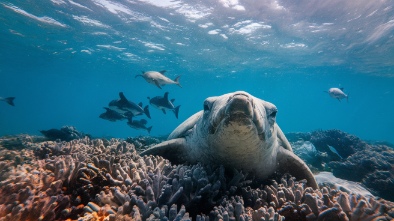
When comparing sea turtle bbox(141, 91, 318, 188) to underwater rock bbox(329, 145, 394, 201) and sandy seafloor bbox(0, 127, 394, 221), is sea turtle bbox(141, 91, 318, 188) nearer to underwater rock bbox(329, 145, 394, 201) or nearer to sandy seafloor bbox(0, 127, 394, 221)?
sandy seafloor bbox(0, 127, 394, 221)

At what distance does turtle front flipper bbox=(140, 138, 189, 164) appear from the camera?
4785 millimetres

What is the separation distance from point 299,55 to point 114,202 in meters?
34.4

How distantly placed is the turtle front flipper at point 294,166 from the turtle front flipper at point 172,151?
202 cm

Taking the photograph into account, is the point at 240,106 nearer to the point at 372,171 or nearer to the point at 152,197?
the point at 152,197

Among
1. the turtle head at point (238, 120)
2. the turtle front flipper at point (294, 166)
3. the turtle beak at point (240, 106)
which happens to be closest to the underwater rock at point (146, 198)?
the turtle head at point (238, 120)

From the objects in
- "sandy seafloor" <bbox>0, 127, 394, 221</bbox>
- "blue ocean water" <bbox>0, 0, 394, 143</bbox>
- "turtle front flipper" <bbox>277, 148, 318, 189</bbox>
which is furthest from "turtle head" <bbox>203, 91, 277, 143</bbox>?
"blue ocean water" <bbox>0, 0, 394, 143</bbox>

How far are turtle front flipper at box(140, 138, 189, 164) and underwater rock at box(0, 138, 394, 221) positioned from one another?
1174 mm

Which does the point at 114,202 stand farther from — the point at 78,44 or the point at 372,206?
the point at 78,44

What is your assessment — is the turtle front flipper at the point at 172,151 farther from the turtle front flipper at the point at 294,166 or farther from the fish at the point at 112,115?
the fish at the point at 112,115

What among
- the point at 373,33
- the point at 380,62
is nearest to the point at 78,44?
the point at 373,33

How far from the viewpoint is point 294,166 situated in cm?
450

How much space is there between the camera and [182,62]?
38500mm

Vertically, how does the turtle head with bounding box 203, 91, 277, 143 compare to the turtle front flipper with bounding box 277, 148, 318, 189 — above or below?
above

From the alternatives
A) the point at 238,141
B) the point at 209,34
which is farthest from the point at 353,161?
the point at 209,34
